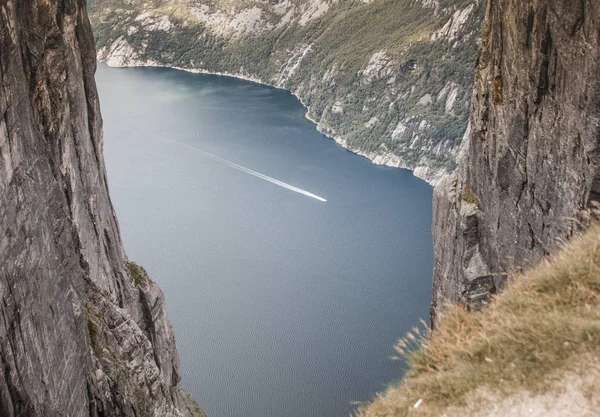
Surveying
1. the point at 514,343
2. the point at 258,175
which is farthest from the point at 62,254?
the point at 258,175

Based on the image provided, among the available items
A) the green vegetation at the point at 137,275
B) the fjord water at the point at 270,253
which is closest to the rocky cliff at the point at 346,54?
the fjord water at the point at 270,253

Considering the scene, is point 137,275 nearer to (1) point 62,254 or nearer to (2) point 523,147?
(1) point 62,254

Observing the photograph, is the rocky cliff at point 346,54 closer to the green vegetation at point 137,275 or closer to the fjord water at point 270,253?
the fjord water at point 270,253

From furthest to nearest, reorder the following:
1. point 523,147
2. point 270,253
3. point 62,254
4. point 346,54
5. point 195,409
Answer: point 346,54, point 270,253, point 195,409, point 523,147, point 62,254

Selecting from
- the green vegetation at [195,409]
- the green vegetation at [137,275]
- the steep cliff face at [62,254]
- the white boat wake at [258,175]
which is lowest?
the green vegetation at [195,409]

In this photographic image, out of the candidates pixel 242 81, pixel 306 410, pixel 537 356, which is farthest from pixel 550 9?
pixel 242 81

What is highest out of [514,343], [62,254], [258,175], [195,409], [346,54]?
[514,343]

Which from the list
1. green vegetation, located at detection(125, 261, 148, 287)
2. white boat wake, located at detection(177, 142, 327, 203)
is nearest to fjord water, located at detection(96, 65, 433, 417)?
white boat wake, located at detection(177, 142, 327, 203)
